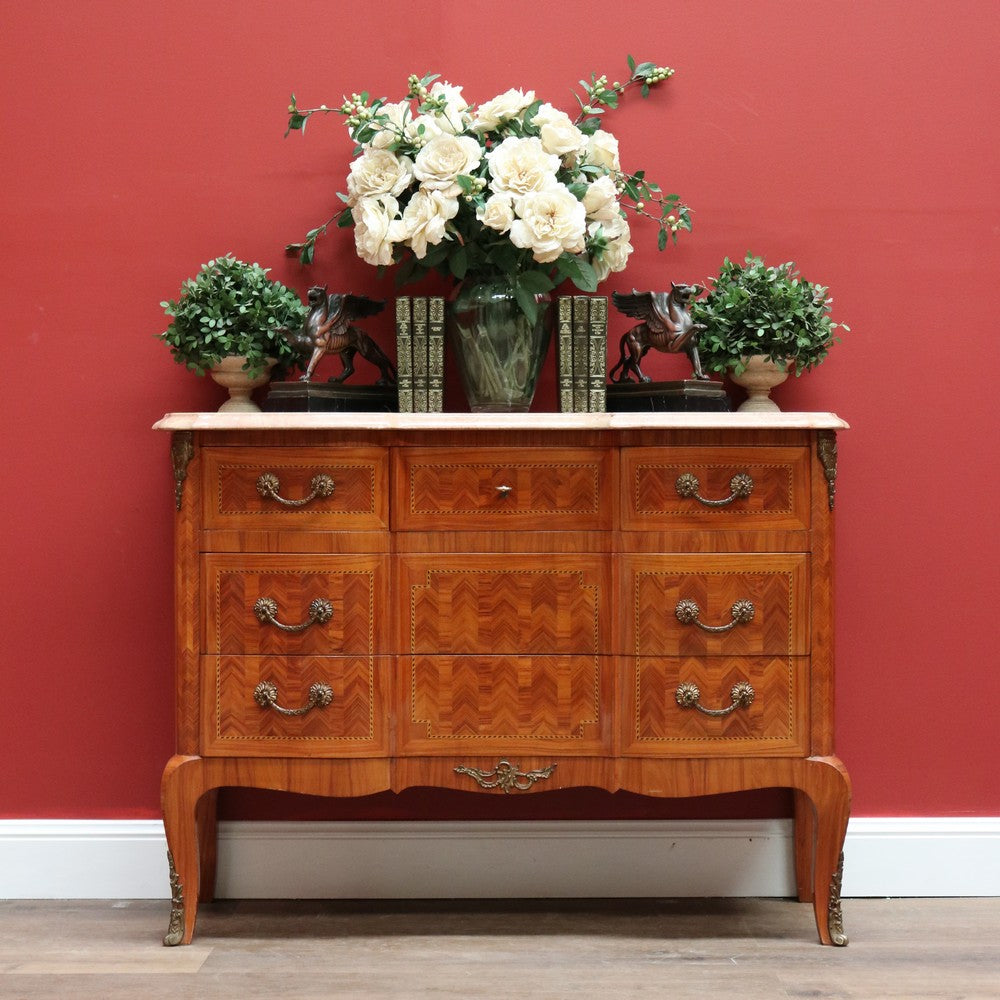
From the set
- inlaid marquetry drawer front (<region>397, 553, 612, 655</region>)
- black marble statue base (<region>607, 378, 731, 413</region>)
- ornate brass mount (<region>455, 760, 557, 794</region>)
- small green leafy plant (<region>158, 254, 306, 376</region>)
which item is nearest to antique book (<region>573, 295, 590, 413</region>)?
black marble statue base (<region>607, 378, 731, 413</region>)

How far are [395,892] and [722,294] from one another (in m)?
1.47

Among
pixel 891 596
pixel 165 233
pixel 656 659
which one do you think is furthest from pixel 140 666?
pixel 891 596

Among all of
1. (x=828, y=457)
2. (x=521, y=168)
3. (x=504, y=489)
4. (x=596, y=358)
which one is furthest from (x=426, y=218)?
(x=828, y=457)

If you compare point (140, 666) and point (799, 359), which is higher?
point (799, 359)

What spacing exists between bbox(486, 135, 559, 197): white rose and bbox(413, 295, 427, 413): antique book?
270mm

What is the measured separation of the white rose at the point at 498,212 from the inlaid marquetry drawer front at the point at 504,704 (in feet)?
2.68

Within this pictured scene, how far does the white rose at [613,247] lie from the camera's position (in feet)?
7.39

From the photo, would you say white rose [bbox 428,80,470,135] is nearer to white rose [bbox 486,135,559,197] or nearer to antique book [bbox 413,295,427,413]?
white rose [bbox 486,135,559,197]

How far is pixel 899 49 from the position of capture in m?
2.42

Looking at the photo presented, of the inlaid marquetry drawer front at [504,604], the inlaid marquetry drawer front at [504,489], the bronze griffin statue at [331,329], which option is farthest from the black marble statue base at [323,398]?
the inlaid marquetry drawer front at [504,604]

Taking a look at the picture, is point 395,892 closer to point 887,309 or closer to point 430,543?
point 430,543

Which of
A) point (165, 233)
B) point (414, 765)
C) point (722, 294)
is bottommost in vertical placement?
point (414, 765)

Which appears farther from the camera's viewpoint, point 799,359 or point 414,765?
point 799,359

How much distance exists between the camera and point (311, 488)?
2008 mm
